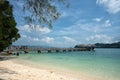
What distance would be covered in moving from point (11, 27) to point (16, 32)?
1359 mm

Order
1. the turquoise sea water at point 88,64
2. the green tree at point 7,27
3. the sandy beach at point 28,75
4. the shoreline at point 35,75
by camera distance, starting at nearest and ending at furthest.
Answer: the sandy beach at point 28,75
the shoreline at point 35,75
the turquoise sea water at point 88,64
the green tree at point 7,27

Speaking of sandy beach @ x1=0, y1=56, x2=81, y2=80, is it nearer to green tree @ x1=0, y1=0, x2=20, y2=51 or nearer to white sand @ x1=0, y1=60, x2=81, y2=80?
white sand @ x1=0, y1=60, x2=81, y2=80

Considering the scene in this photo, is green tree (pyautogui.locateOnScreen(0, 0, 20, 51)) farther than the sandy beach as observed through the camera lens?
Yes

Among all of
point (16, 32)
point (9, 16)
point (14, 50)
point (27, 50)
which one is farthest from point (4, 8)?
point (27, 50)

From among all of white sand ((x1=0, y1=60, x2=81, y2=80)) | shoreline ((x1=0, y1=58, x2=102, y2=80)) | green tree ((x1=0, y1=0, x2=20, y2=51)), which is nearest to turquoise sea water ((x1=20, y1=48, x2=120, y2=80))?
shoreline ((x1=0, y1=58, x2=102, y2=80))

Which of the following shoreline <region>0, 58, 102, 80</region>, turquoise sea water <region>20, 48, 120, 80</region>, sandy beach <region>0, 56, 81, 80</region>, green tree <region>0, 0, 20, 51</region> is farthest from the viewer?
green tree <region>0, 0, 20, 51</region>

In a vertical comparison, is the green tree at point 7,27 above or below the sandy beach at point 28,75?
above

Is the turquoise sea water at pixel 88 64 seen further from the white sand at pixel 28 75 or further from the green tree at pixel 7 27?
the green tree at pixel 7 27

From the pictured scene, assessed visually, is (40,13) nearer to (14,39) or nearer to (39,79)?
(39,79)

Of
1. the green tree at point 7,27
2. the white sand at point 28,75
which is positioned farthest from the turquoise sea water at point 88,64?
the green tree at point 7,27

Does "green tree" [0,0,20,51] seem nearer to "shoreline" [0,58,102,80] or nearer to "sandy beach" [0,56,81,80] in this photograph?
"shoreline" [0,58,102,80]

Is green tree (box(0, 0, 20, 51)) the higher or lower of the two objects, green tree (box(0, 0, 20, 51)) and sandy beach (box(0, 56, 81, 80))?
the higher

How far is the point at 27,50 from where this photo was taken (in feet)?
219

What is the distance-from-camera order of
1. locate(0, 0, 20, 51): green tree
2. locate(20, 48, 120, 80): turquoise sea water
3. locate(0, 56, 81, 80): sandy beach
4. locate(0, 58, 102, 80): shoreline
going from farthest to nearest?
1. locate(0, 0, 20, 51): green tree
2. locate(20, 48, 120, 80): turquoise sea water
3. locate(0, 58, 102, 80): shoreline
4. locate(0, 56, 81, 80): sandy beach
